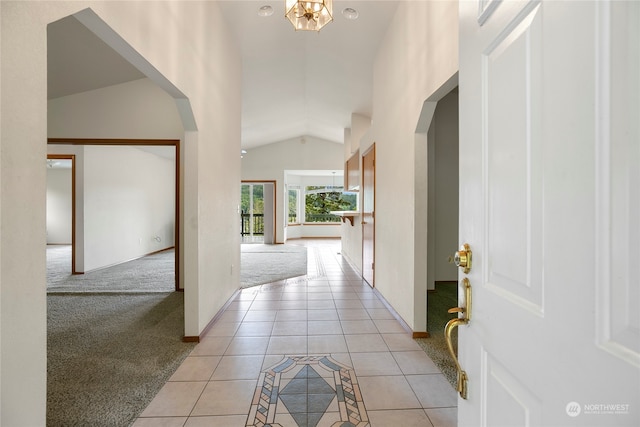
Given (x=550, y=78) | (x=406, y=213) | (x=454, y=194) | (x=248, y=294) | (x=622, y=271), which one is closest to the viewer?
(x=622, y=271)

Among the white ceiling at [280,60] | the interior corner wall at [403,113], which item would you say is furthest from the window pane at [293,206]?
the interior corner wall at [403,113]

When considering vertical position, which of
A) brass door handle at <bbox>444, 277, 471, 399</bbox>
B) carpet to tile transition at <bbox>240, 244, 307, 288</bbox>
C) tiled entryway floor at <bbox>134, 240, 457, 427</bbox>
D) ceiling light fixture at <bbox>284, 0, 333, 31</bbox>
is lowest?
tiled entryway floor at <bbox>134, 240, 457, 427</bbox>

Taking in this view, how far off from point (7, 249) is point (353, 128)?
6.17 meters

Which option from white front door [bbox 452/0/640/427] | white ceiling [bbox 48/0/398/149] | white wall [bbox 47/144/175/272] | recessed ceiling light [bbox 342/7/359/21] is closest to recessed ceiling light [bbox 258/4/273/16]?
white ceiling [bbox 48/0/398/149]

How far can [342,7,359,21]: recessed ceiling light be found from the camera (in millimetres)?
3264

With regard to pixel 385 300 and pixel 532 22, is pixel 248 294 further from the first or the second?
pixel 532 22

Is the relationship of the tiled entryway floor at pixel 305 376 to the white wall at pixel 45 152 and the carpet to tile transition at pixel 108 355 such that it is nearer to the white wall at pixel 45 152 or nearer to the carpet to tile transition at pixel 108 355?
the carpet to tile transition at pixel 108 355

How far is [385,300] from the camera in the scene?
3.58 metres

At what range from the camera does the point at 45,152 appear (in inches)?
39.6

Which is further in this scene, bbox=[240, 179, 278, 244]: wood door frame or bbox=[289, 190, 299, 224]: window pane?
bbox=[289, 190, 299, 224]: window pane

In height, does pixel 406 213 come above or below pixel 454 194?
below

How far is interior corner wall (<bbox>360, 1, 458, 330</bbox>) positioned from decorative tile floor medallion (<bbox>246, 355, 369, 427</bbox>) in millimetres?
995

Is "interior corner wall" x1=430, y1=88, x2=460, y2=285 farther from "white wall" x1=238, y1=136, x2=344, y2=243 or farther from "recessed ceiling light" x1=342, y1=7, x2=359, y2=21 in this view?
"white wall" x1=238, y1=136, x2=344, y2=243

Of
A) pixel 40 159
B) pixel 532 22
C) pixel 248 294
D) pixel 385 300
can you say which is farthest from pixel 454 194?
pixel 40 159
